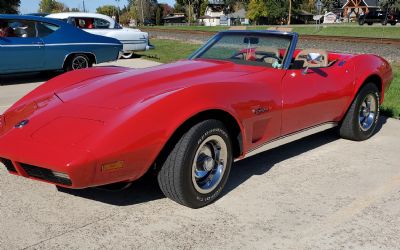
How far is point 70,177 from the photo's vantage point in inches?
110

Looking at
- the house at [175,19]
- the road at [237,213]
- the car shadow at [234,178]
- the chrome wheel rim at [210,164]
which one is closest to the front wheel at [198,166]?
the chrome wheel rim at [210,164]

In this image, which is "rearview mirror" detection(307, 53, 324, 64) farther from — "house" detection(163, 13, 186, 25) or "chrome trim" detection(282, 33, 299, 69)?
"house" detection(163, 13, 186, 25)

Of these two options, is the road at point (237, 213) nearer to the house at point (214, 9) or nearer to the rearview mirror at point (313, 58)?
the rearview mirror at point (313, 58)

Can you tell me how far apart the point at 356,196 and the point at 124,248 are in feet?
6.52

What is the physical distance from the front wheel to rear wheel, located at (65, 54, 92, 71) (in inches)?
292

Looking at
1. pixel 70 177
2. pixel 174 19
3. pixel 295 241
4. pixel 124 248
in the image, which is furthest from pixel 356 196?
pixel 174 19

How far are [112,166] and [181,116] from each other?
0.59 metres

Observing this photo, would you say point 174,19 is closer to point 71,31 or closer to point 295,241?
point 71,31

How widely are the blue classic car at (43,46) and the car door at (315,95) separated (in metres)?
6.58

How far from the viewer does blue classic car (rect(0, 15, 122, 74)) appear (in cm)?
897

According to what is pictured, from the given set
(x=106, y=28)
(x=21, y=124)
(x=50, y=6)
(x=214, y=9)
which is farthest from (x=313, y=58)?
(x=50, y=6)

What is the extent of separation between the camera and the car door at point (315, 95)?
13.6 ft

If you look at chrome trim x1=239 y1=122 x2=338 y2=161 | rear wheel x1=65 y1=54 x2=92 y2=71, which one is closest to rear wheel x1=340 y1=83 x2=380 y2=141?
chrome trim x1=239 y1=122 x2=338 y2=161

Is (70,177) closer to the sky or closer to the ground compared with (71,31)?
closer to the ground
